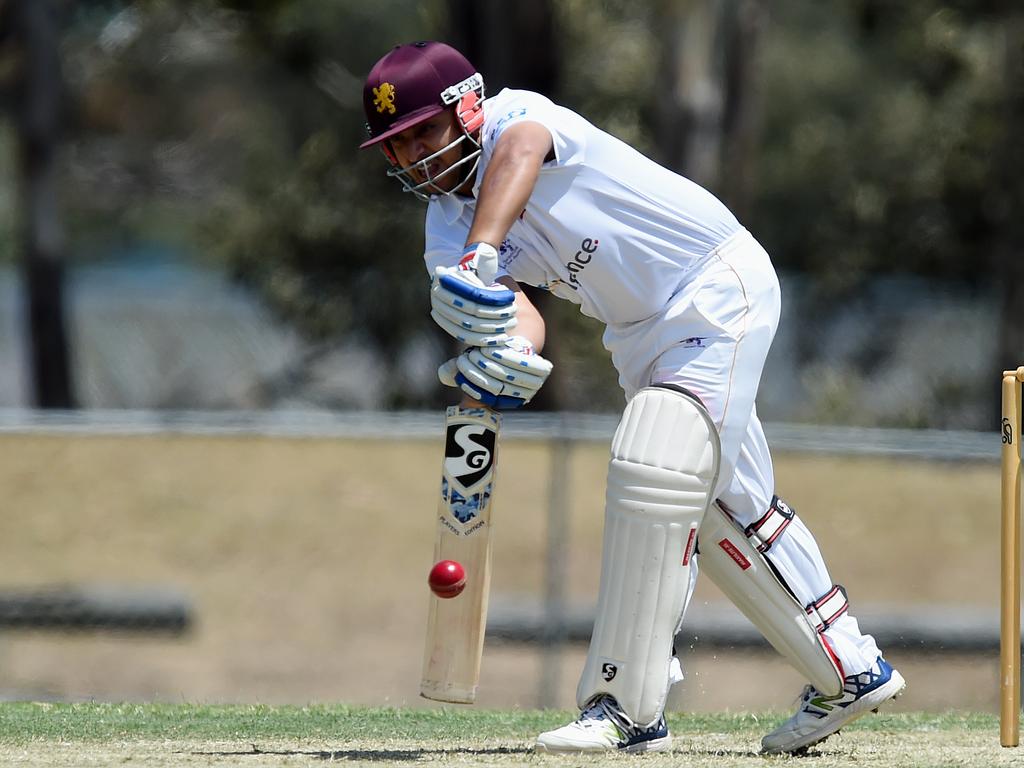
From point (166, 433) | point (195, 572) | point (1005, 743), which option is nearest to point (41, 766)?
point (1005, 743)

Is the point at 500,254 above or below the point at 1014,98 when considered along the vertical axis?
below

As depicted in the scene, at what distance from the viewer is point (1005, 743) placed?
4.91 metres

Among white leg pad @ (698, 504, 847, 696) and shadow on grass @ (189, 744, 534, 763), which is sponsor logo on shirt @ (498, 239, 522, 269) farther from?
shadow on grass @ (189, 744, 534, 763)

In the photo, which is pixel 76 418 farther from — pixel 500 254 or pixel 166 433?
pixel 500 254

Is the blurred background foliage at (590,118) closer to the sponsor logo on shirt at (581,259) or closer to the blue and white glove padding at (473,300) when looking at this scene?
the sponsor logo on shirt at (581,259)

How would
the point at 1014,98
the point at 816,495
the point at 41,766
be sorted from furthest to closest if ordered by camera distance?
the point at 1014,98 < the point at 816,495 < the point at 41,766

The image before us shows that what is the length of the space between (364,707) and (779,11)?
96.2 ft

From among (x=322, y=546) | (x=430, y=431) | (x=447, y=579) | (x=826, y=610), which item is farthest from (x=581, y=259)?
(x=322, y=546)

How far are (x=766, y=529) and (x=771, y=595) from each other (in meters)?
0.18

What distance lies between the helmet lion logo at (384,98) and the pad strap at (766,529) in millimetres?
1439

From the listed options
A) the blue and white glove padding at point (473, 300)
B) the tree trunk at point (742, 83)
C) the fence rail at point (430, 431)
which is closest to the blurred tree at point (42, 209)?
the tree trunk at point (742, 83)

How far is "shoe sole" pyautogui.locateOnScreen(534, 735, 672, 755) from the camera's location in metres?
4.73

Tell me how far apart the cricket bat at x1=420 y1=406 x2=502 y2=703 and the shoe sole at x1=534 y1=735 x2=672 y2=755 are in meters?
0.23

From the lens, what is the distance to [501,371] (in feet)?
15.2
